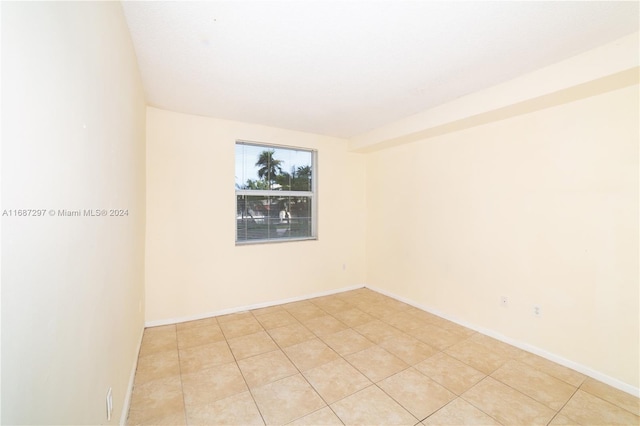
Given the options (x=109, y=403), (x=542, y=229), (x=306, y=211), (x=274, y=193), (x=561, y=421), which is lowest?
(x=561, y=421)

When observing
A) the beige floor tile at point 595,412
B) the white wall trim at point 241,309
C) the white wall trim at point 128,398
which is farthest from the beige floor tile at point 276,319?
the beige floor tile at point 595,412

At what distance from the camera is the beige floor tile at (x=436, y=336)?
2666 mm

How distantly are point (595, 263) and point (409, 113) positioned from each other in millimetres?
2224

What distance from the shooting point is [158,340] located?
268cm

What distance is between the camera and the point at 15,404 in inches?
22.9

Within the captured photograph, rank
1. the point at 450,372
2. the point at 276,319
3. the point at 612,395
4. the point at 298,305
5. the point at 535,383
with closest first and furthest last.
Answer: the point at 612,395
the point at 535,383
the point at 450,372
the point at 276,319
the point at 298,305

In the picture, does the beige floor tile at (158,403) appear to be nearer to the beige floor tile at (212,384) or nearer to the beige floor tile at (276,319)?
the beige floor tile at (212,384)

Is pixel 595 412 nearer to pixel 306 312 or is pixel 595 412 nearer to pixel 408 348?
pixel 408 348

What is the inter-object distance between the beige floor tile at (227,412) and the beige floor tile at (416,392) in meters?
0.95

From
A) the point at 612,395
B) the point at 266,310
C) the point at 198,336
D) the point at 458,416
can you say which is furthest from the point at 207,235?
the point at 612,395

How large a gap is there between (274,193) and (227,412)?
2.58 metres

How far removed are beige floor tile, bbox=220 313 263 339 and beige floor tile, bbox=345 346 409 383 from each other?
1.15 meters

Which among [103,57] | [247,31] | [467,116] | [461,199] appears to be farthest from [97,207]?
[461,199]

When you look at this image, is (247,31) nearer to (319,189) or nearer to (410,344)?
(319,189)
